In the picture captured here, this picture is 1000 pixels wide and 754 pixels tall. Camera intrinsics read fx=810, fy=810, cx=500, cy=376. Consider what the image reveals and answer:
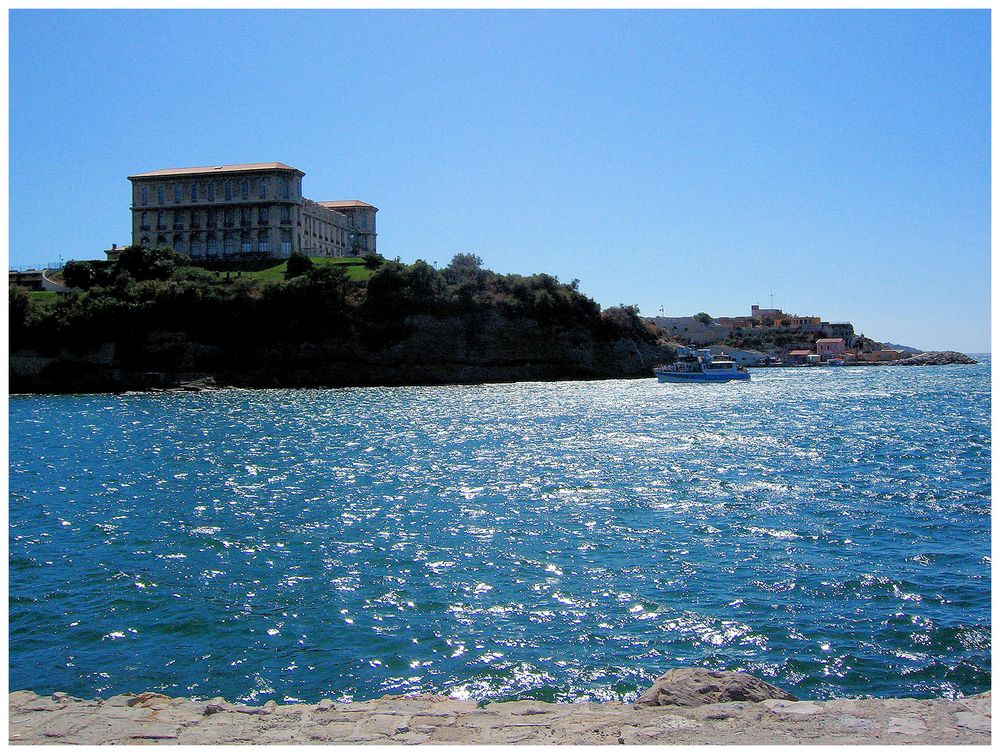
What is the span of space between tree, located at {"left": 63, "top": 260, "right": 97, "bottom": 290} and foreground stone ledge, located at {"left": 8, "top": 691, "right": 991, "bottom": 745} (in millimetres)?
93752

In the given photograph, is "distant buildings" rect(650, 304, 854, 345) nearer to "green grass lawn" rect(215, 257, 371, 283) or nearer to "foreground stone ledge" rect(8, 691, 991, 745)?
"green grass lawn" rect(215, 257, 371, 283)

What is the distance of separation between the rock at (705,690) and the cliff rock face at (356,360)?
229ft

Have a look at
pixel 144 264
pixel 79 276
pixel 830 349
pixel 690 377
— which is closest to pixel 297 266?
pixel 144 264

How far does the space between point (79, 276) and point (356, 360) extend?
1442 inches

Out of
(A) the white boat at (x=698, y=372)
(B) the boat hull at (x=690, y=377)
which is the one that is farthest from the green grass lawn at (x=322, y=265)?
(A) the white boat at (x=698, y=372)

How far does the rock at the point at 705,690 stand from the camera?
7.91m

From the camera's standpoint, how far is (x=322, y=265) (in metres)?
89.4

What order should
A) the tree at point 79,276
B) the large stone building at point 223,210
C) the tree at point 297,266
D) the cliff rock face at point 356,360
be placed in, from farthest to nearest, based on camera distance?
the large stone building at point 223,210
the tree at point 79,276
the tree at point 297,266
the cliff rock face at point 356,360

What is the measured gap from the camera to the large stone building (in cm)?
10425

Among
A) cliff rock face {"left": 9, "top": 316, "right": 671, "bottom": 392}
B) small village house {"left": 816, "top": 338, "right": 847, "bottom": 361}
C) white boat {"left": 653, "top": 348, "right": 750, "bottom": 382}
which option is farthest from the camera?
small village house {"left": 816, "top": 338, "right": 847, "bottom": 361}

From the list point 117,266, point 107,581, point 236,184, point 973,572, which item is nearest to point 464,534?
point 107,581

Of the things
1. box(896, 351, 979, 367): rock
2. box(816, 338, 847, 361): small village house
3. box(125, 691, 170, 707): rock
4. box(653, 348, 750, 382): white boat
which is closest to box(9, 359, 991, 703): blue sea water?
box(125, 691, 170, 707): rock

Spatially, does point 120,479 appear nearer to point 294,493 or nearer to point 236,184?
point 294,493

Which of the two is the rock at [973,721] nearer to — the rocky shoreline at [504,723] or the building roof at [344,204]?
the rocky shoreline at [504,723]
